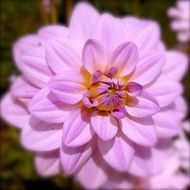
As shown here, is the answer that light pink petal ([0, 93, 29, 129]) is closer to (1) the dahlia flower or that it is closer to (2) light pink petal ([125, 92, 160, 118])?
(2) light pink petal ([125, 92, 160, 118])

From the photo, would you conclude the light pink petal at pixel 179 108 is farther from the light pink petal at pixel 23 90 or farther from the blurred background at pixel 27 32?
the blurred background at pixel 27 32

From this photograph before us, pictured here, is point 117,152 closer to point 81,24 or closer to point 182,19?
point 81,24

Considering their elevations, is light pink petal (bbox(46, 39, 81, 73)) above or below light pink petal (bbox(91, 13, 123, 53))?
below

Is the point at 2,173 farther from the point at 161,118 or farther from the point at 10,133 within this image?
the point at 161,118

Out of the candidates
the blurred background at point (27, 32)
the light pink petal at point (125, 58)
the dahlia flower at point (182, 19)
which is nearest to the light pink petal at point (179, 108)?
the light pink petal at point (125, 58)

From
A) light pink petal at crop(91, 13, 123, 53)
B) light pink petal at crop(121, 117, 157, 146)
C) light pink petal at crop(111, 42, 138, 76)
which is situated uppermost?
light pink petal at crop(91, 13, 123, 53)

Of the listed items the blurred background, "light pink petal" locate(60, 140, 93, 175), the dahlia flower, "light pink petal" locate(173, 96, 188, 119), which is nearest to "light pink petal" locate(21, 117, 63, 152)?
"light pink petal" locate(60, 140, 93, 175)

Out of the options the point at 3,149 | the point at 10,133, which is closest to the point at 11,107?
the point at 10,133
